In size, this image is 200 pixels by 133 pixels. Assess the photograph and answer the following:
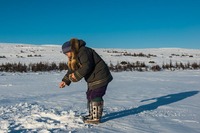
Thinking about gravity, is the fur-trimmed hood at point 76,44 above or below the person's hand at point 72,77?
above

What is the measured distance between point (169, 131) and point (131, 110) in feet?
4.98

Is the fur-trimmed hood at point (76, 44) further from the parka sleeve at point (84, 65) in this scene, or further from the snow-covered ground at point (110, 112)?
the snow-covered ground at point (110, 112)

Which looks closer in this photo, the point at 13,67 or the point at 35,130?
the point at 35,130

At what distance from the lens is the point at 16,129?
156 inches

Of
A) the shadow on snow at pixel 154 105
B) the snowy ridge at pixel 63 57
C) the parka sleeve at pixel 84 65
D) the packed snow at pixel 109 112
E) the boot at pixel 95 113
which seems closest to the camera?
the packed snow at pixel 109 112

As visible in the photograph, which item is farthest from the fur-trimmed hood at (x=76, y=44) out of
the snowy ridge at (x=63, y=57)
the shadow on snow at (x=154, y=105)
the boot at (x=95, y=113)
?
the snowy ridge at (x=63, y=57)

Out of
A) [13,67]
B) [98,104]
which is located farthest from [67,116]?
[13,67]

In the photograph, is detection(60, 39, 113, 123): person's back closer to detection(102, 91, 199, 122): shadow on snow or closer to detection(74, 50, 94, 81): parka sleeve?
detection(74, 50, 94, 81): parka sleeve

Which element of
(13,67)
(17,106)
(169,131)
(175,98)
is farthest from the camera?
(13,67)

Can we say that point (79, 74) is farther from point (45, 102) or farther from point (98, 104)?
point (45, 102)

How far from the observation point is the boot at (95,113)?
4516mm

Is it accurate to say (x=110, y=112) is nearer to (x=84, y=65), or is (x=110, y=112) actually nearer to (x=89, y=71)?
(x=89, y=71)

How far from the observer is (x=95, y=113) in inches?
180

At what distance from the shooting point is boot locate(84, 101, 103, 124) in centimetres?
452
